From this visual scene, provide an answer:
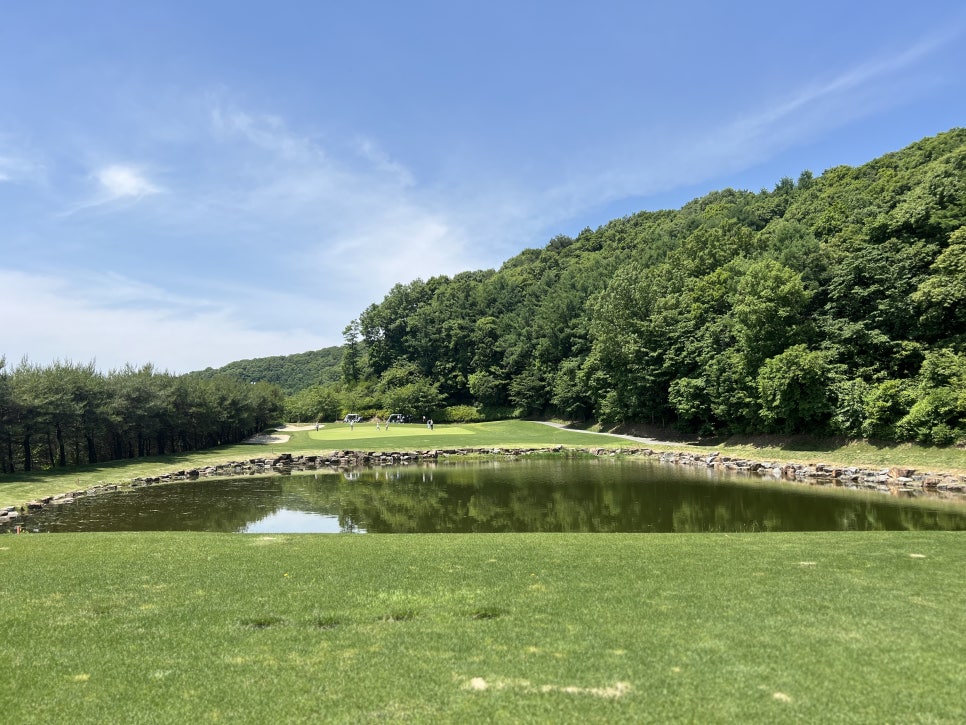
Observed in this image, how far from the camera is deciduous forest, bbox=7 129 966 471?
109 ft

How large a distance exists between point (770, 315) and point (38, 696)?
139ft

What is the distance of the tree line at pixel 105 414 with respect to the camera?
3391 cm

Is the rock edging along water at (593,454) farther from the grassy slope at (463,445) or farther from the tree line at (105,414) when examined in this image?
the tree line at (105,414)

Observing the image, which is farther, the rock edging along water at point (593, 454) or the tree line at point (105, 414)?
the tree line at point (105, 414)

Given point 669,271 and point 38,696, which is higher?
point 669,271

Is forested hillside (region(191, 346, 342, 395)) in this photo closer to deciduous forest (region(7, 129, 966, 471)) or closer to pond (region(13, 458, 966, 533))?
deciduous forest (region(7, 129, 966, 471))

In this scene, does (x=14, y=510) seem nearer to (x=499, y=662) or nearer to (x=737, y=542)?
(x=499, y=662)

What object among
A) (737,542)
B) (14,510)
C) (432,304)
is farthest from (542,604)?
(432,304)

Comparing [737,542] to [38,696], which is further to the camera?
[737,542]

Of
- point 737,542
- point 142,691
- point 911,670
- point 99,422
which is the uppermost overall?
point 99,422

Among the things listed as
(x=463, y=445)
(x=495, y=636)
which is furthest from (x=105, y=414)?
(x=495, y=636)

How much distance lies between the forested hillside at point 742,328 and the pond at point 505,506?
11893 mm

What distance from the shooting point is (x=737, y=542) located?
12672 millimetres

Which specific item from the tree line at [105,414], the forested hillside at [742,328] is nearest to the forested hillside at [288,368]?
the forested hillside at [742,328]
